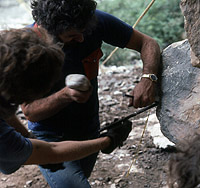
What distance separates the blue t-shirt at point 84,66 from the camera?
2348mm

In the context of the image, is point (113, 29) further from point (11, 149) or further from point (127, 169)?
point (127, 169)

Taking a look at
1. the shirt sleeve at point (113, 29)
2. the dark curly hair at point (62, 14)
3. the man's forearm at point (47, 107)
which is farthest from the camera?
the shirt sleeve at point (113, 29)

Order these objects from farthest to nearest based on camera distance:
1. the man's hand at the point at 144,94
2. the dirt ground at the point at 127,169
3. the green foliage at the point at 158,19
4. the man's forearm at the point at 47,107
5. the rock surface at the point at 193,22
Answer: the green foliage at the point at 158,19
the dirt ground at the point at 127,169
the man's hand at the point at 144,94
the man's forearm at the point at 47,107
the rock surface at the point at 193,22

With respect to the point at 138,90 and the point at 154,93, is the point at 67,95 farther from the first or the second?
the point at 154,93

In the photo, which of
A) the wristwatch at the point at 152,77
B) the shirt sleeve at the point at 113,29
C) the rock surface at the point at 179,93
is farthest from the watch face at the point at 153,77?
the shirt sleeve at the point at 113,29

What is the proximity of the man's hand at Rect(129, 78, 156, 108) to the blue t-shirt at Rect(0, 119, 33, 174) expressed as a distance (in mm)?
879

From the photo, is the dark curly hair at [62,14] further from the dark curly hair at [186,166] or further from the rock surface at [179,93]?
the dark curly hair at [186,166]

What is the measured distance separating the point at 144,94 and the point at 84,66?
1.69 ft

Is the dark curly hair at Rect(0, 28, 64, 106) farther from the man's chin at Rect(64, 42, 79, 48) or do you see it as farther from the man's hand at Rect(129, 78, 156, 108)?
the man's hand at Rect(129, 78, 156, 108)

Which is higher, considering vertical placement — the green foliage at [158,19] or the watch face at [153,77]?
the watch face at [153,77]

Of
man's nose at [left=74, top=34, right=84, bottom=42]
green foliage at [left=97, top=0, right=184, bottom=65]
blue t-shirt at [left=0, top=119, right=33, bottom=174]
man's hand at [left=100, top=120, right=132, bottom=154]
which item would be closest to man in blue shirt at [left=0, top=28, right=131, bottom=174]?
blue t-shirt at [left=0, top=119, right=33, bottom=174]

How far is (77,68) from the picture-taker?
2.37 metres

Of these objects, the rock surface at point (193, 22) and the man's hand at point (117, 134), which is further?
the man's hand at point (117, 134)

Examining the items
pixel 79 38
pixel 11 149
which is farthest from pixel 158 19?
pixel 11 149
